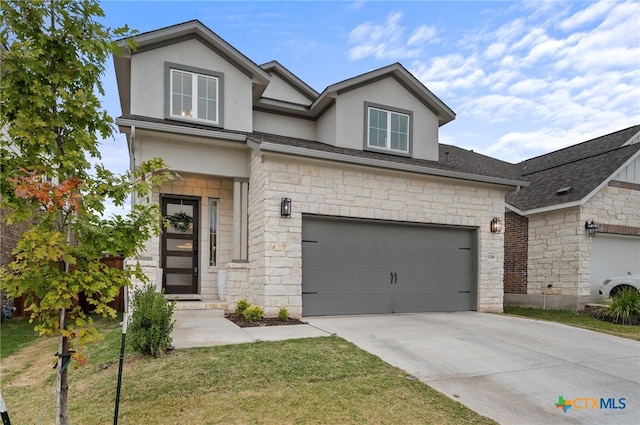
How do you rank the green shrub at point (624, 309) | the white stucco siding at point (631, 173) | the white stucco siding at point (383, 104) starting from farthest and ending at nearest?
the white stucco siding at point (631, 173) → the white stucco siding at point (383, 104) → the green shrub at point (624, 309)

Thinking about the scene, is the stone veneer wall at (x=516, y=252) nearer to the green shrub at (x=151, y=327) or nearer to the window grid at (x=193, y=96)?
the window grid at (x=193, y=96)

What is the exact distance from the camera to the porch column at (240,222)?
8.88 m

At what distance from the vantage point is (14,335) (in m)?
7.34

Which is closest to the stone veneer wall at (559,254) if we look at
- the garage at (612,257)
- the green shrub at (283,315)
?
the garage at (612,257)

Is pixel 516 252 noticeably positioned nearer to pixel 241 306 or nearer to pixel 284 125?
pixel 284 125

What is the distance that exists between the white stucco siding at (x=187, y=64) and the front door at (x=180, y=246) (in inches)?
89.6

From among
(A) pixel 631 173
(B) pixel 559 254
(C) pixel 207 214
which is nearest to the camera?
(C) pixel 207 214

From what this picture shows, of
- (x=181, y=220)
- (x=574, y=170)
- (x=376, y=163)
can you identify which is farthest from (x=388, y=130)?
(x=574, y=170)

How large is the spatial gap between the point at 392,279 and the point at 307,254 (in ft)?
7.71

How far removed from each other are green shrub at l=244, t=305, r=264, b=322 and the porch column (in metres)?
1.65

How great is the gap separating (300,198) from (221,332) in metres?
3.31

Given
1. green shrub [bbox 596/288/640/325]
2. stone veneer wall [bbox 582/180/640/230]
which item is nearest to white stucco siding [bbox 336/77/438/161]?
stone veneer wall [bbox 582/180/640/230]

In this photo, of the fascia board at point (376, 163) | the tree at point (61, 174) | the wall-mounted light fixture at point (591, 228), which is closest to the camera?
the tree at point (61, 174)

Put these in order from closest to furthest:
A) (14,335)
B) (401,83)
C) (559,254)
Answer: (14,335)
(401,83)
(559,254)
